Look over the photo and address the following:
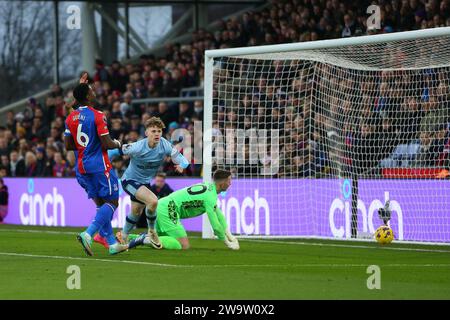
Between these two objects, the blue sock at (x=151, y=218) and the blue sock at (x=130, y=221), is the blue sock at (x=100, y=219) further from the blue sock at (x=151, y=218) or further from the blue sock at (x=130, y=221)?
the blue sock at (x=130, y=221)

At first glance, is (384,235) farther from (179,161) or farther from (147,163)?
(147,163)

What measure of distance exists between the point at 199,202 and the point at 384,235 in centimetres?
330

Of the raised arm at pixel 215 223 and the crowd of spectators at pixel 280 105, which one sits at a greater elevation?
the crowd of spectators at pixel 280 105

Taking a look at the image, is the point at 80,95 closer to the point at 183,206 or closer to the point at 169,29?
the point at 183,206

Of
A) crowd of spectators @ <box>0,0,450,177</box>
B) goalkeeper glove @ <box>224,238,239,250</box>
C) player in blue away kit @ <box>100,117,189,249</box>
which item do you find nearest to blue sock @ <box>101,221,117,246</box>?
player in blue away kit @ <box>100,117,189,249</box>

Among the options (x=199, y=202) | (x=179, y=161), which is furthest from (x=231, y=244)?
(x=179, y=161)

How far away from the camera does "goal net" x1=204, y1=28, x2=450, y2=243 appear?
18.0 metres

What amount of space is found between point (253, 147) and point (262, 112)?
2.58 feet

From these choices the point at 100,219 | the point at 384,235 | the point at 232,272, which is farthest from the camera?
the point at 384,235

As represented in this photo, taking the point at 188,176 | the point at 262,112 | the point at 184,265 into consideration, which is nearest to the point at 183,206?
the point at 184,265

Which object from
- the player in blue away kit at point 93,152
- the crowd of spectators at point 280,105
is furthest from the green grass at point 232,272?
the crowd of spectators at point 280,105

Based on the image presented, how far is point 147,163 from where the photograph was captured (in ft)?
52.3

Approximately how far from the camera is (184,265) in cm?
1327

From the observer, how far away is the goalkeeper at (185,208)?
16094mm
